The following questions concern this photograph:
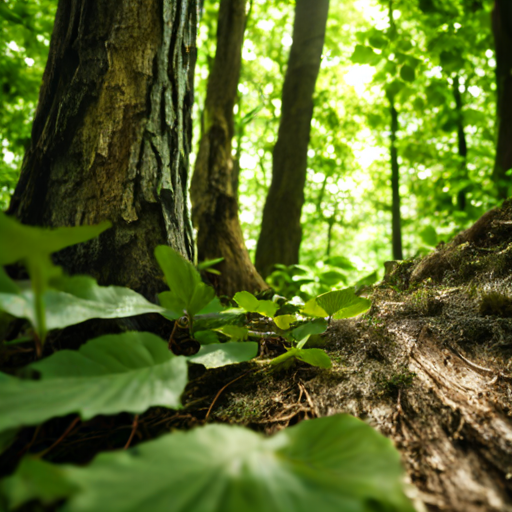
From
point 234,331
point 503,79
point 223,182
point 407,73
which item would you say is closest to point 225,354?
point 234,331

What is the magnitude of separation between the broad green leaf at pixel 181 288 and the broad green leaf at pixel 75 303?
62mm

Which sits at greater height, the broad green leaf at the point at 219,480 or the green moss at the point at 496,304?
the green moss at the point at 496,304

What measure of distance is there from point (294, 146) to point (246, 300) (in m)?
3.62

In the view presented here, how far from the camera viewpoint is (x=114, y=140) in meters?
1.17

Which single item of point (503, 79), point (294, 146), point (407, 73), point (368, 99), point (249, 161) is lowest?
point (294, 146)

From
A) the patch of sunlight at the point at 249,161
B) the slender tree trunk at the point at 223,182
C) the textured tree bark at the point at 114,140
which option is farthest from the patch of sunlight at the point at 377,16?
the patch of sunlight at the point at 249,161

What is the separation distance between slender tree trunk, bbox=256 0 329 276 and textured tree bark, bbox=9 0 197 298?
279 cm

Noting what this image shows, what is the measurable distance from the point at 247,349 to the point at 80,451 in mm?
393

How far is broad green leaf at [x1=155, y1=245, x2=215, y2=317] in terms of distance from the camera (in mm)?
871

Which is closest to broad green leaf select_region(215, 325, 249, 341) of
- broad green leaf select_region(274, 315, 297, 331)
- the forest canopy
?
broad green leaf select_region(274, 315, 297, 331)

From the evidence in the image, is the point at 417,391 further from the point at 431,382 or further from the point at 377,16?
the point at 377,16

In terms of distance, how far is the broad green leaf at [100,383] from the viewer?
465mm

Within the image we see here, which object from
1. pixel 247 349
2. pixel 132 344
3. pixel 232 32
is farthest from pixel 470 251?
pixel 232 32

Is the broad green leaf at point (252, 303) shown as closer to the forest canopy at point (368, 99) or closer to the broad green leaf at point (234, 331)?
the broad green leaf at point (234, 331)
